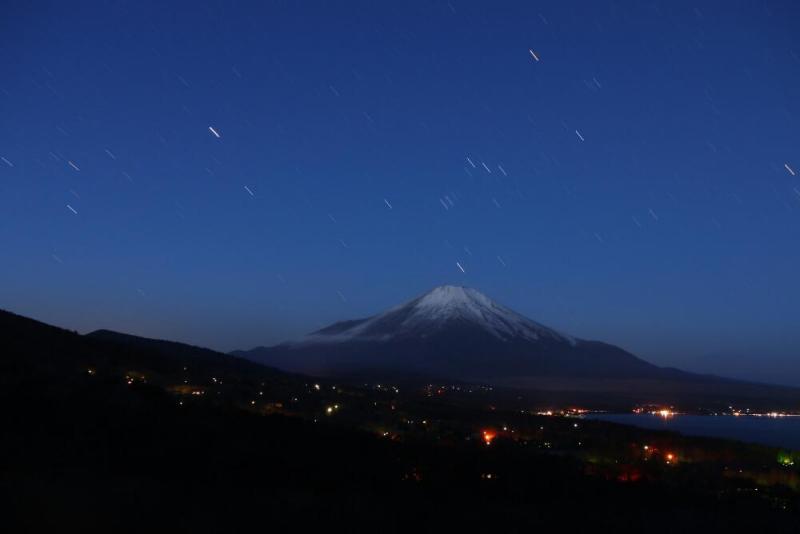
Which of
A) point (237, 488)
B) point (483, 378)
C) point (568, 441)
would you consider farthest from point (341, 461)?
point (483, 378)

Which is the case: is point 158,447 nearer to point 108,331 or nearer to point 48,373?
point 48,373

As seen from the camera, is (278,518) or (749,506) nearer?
(278,518)

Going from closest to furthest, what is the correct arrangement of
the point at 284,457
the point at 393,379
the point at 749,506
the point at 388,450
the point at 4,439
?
the point at 4,439, the point at 749,506, the point at 284,457, the point at 388,450, the point at 393,379

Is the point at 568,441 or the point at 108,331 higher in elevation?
Answer: the point at 108,331

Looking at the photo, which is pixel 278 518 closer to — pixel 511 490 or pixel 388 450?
pixel 511 490

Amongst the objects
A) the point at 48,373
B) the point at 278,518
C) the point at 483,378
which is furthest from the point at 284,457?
the point at 483,378

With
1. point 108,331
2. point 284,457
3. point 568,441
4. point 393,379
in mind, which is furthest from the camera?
point 393,379
